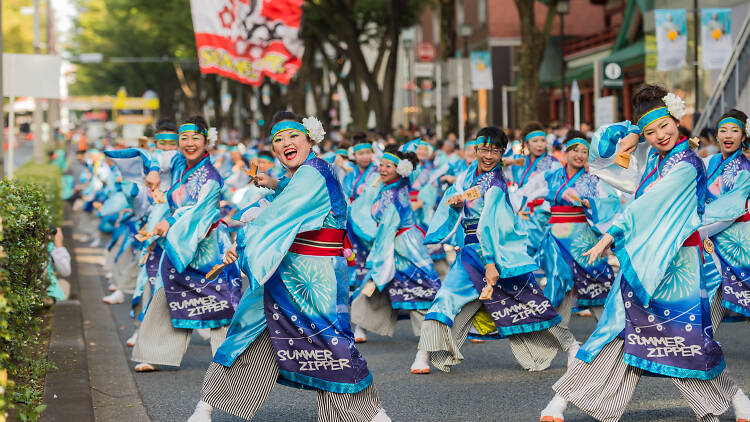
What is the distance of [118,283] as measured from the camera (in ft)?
40.0

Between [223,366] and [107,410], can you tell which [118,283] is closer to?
[107,410]

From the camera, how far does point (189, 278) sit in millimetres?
7672

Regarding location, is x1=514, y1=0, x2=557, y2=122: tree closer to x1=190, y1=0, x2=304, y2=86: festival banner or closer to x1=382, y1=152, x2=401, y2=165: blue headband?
x1=190, y1=0, x2=304, y2=86: festival banner

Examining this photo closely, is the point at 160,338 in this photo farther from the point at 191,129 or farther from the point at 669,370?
the point at 669,370

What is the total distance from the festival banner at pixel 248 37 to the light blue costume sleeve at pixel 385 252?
334 inches

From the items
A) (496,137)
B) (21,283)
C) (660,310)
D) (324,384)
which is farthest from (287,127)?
(496,137)

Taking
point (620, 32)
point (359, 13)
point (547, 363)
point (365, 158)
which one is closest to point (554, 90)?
point (620, 32)

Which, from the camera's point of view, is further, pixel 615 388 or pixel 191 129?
pixel 191 129

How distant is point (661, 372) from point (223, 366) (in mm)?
2195

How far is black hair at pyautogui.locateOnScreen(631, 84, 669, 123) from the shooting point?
224 inches

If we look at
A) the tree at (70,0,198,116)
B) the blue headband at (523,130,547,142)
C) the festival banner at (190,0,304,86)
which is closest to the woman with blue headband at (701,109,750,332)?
the blue headband at (523,130,547,142)

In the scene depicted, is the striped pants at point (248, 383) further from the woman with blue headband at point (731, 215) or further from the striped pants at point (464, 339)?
the woman with blue headband at point (731, 215)

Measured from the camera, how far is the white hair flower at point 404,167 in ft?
29.7

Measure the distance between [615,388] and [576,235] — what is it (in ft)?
11.0
